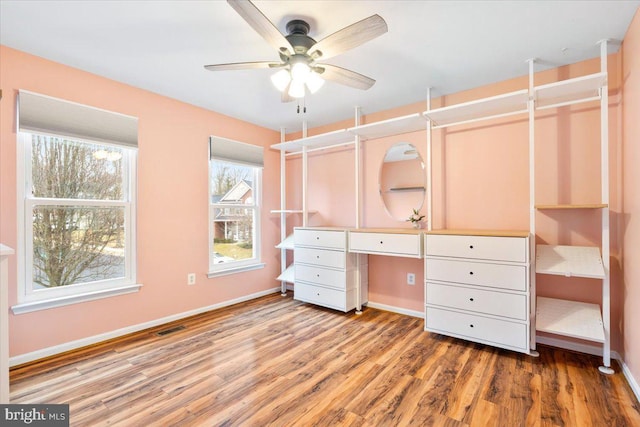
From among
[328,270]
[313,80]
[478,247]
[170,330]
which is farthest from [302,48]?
[170,330]

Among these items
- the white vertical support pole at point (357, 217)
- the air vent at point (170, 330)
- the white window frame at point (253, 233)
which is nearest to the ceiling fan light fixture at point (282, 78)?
the white vertical support pole at point (357, 217)

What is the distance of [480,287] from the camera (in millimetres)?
2449

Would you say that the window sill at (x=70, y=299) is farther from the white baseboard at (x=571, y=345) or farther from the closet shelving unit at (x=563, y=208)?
the white baseboard at (x=571, y=345)

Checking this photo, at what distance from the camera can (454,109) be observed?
2.63 metres

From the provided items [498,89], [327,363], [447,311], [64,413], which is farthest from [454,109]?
[64,413]

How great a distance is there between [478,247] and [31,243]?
3578 mm

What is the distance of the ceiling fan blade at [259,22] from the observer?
1375 millimetres

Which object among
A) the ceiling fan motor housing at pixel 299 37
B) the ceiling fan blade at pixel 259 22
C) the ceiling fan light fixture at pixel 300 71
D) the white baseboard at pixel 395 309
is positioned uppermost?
the ceiling fan motor housing at pixel 299 37

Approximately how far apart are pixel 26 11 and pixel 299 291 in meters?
3.32

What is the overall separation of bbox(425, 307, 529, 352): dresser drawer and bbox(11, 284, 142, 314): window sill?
2838 millimetres

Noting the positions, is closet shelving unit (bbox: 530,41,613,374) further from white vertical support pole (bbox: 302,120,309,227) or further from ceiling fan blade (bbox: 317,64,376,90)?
white vertical support pole (bbox: 302,120,309,227)

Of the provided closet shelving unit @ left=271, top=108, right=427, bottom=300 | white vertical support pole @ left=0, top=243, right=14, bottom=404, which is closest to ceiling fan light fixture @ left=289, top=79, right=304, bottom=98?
closet shelving unit @ left=271, top=108, right=427, bottom=300

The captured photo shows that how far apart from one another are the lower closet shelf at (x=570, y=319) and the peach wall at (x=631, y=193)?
6.8 inches

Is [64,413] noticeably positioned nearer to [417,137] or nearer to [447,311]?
[447,311]
